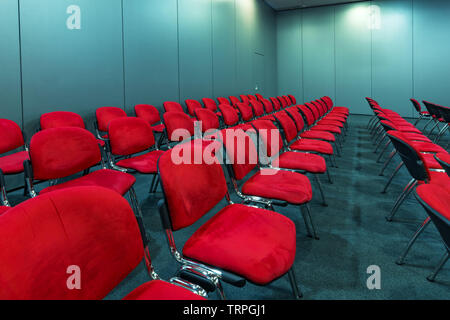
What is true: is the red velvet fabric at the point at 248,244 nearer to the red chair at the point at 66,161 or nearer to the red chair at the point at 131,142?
the red chair at the point at 66,161

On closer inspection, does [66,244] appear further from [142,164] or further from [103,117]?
[103,117]

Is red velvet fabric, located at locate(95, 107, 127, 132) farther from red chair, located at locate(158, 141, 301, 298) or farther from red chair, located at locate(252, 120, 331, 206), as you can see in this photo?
red chair, located at locate(158, 141, 301, 298)

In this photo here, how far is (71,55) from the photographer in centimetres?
448

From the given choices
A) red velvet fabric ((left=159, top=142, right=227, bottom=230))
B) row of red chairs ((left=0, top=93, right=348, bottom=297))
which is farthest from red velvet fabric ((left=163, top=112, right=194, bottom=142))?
red velvet fabric ((left=159, top=142, right=227, bottom=230))

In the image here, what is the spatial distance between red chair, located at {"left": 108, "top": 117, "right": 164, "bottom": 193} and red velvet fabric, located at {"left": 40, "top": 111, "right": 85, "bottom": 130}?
59.7 inches

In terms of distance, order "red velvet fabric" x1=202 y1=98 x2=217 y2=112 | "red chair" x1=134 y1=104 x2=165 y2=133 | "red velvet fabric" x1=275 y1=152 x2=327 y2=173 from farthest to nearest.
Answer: "red velvet fabric" x1=202 y1=98 x2=217 y2=112 → "red chair" x1=134 y1=104 x2=165 y2=133 → "red velvet fabric" x1=275 y1=152 x2=327 y2=173

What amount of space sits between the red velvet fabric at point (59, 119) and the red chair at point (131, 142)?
1.52 meters

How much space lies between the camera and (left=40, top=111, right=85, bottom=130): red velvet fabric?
3.97 m

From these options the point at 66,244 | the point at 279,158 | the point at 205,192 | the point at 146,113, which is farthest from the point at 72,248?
the point at 146,113

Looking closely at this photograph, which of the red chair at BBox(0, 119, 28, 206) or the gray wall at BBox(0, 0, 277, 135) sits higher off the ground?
the gray wall at BBox(0, 0, 277, 135)

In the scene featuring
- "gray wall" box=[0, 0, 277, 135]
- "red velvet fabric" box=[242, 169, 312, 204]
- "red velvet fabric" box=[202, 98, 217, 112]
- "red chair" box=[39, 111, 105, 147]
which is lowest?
"red velvet fabric" box=[242, 169, 312, 204]

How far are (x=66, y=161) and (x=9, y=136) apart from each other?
1.46 m
